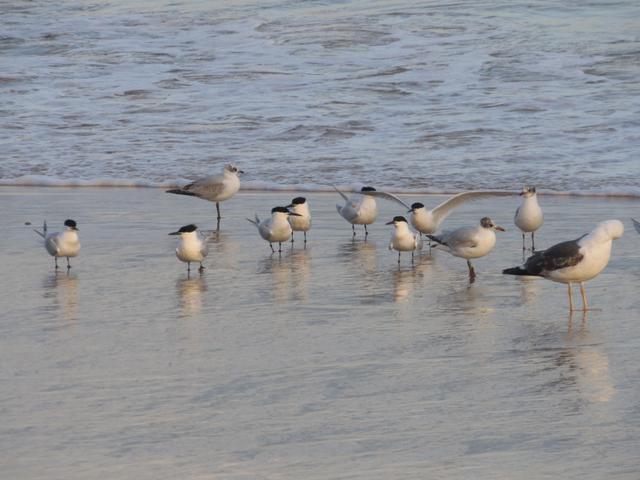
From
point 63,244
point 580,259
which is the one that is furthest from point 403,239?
point 63,244

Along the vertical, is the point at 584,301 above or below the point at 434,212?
below

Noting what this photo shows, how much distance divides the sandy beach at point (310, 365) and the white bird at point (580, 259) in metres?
0.23

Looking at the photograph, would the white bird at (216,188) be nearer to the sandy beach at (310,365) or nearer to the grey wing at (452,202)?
the sandy beach at (310,365)

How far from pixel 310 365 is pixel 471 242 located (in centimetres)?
295

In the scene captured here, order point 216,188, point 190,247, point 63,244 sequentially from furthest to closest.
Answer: point 216,188 < point 63,244 < point 190,247

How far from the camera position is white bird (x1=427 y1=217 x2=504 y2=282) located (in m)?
9.67

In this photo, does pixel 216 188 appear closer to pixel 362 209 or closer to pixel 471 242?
pixel 362 209

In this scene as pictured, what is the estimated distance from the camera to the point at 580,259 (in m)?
8.41

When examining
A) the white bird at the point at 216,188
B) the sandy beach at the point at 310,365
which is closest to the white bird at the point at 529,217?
the sandy beach at the point at 310,365

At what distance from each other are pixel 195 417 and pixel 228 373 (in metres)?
0.85

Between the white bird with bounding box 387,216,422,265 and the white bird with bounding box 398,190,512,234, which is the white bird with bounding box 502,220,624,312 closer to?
the white bird with bounding box 387,216,422,265

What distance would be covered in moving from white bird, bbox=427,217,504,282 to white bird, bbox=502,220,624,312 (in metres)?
1.11

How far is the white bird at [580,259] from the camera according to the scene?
8.41 meters

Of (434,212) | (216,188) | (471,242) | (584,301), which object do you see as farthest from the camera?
(216,188)
